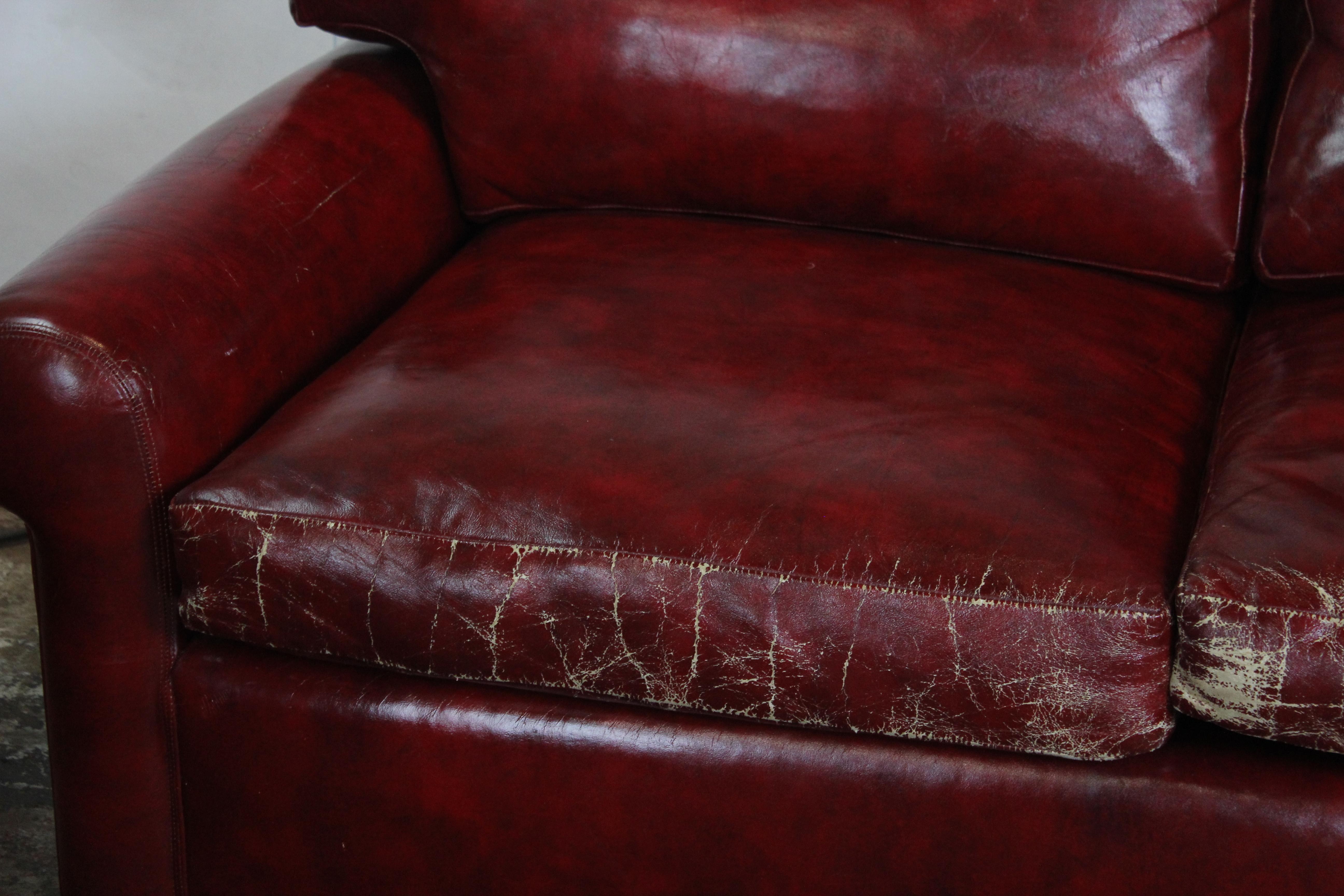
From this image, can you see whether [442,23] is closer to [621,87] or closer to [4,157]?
[621,87]

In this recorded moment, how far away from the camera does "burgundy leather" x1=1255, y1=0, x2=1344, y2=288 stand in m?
1.33

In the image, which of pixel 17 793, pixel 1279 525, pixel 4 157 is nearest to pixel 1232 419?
pixel 1279 525

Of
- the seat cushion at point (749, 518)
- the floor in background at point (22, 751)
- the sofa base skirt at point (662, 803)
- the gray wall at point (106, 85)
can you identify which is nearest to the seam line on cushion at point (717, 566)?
the seat cushion at point (749, 518)

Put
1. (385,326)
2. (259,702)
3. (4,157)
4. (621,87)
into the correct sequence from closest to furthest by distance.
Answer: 1. (259,702)
2. (385,326)
3. (621,87)
4. (4,157)

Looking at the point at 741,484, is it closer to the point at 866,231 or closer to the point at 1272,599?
the point at 1272,599

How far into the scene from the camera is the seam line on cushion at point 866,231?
143cm

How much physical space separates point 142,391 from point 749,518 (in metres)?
0.49

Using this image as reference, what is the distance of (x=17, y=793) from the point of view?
1.51 metres

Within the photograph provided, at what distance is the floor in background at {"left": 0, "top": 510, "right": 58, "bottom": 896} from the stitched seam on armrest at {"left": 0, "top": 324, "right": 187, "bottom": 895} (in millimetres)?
268

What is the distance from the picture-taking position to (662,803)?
1.13 metres

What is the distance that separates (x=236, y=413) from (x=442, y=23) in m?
0.51

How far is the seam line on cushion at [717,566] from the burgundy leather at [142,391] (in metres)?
0.07

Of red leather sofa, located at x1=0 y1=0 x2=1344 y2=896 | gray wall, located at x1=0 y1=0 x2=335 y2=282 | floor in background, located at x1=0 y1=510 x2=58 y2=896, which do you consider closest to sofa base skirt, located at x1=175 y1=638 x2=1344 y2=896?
red leather sofa, located at x1=0 y1=0 x2=1344 y2=896

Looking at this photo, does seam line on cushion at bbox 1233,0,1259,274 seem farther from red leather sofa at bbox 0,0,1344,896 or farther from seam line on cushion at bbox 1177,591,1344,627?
seam line on cushion at bbox 1177,591,1344,627
